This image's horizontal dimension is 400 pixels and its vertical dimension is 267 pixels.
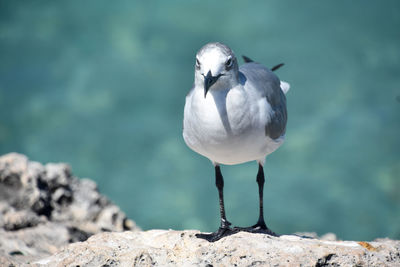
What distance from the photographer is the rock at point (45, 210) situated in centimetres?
416

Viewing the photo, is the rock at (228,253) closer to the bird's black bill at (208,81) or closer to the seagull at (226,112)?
the seagull at (226,112)

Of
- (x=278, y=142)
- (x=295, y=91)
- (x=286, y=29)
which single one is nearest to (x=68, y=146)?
(x=295, y=91)

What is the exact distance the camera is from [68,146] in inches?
334

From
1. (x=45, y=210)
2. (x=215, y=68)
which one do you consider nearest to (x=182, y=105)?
(x=45, y=210)

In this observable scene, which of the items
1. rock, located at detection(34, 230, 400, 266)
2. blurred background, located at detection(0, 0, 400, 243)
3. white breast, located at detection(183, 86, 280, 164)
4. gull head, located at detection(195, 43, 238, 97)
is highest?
blurred background, located at detection(0, 0, 400, 243)

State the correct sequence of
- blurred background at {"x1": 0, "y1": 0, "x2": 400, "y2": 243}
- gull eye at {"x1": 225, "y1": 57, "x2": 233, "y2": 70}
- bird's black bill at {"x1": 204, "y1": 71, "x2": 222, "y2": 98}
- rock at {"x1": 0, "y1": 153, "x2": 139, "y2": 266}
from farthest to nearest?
blurred background at {"x1": 0, "y1": 0, "x2": 400, "y2": 243}
rock at {"x1": 0, "y1": 153, "x2": 139, "y2": 266}
gull eye at {"x1": 225, "y1": 57, "x2": 233, "y2": 70}
bird's black bill at {"x1": 204, "y1": 71, "x2": 222, "y2": 98}

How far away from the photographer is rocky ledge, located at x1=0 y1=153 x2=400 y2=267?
3.09 metres

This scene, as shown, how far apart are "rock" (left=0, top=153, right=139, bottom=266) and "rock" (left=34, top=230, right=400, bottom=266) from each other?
2.66 ft

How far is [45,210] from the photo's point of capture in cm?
457

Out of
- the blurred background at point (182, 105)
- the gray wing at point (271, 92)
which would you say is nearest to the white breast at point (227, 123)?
the gray wing at point (271, 92)

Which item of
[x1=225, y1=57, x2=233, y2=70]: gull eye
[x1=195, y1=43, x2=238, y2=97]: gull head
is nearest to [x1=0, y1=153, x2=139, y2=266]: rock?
[x1=195, y1=43, x2=238, y2=97]: gull head

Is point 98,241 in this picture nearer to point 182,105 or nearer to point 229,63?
point 229,63

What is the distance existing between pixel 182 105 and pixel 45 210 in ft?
14.9

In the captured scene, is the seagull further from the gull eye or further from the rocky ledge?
the rocky ledge
